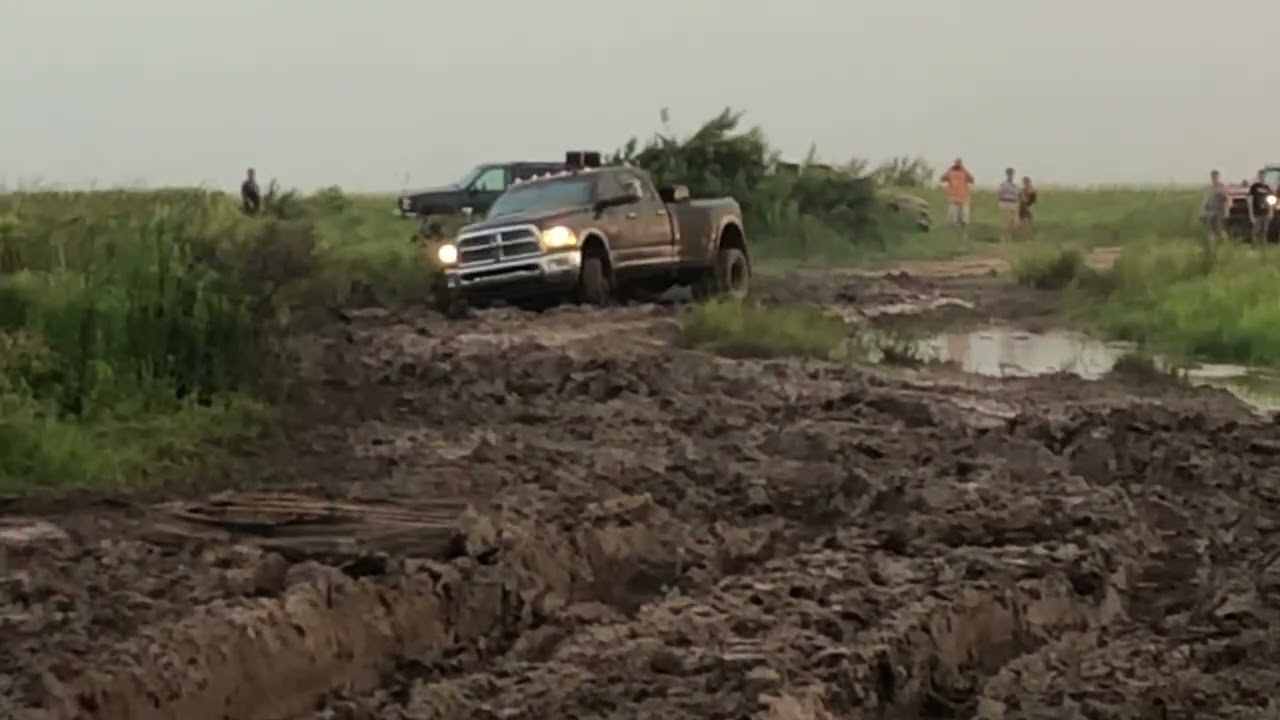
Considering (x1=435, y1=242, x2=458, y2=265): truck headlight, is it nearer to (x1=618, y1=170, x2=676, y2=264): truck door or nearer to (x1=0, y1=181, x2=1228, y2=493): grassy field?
(x1=618, y1=170, x2=676, y2=264): truck door

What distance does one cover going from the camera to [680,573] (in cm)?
845

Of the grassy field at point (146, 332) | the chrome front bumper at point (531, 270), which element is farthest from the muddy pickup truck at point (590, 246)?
the grassy field at point (146, 332)

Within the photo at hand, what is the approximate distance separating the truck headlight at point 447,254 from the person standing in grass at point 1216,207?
739 inches

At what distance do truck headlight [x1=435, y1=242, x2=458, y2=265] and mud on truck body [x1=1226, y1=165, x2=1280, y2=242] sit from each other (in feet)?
62.2

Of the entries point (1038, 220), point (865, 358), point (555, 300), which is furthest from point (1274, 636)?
point (1038, 220)

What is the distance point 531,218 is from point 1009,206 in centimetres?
2189

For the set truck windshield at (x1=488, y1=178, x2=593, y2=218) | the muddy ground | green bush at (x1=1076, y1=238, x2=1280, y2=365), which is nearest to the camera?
the muddy ground

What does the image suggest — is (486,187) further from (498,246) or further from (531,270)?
(531,270)

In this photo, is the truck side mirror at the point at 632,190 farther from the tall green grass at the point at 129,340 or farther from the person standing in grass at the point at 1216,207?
the person standing in grass at the point at 1216,207

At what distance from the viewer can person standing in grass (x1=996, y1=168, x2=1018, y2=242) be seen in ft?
139

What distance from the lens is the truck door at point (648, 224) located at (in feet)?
81.8

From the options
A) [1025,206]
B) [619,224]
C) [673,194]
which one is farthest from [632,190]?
[1025,206]

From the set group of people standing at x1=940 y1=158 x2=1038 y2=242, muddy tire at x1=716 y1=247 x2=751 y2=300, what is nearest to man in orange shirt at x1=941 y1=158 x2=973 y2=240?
group of people standing at x1=940 y1=158 x2=1038 y2=242

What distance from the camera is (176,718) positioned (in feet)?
20.4
